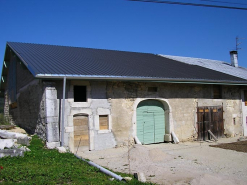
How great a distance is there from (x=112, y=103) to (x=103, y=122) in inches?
34.1

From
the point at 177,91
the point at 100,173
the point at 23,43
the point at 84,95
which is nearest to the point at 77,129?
the point at 84,95

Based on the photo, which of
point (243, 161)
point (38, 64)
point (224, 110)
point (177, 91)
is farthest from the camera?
point (224, 110)

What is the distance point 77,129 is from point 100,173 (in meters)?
4.21

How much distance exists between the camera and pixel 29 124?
37.4ft

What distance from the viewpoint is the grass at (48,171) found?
199 inches

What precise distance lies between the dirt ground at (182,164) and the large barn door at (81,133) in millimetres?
354

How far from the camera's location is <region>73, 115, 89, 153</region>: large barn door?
9.81 meters

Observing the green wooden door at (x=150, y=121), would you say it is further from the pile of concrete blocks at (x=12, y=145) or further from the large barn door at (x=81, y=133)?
the pile of concrete blocks at (x=12, y=145)

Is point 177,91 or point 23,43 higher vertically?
point 23,43

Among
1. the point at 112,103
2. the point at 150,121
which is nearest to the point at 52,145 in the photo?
the point at 112,103

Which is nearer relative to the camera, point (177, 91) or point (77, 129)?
point (77, 129)

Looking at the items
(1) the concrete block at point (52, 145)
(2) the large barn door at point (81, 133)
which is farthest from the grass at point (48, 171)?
(2) the large barn door at point (81, 133)

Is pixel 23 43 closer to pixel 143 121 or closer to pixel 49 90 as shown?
pixel 49 90

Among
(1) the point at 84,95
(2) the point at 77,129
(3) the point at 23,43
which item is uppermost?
(3) the point at 23,43
